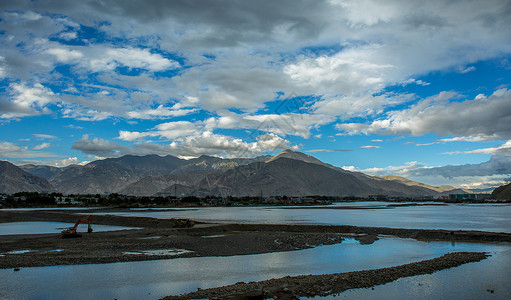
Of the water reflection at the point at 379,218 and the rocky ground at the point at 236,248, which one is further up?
the rocky ground at the point at 236,248

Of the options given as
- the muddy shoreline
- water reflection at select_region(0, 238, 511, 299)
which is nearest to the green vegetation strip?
water reflection at select_region(0, 238, 511, 299)

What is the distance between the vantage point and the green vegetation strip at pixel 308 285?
16938 millimetres

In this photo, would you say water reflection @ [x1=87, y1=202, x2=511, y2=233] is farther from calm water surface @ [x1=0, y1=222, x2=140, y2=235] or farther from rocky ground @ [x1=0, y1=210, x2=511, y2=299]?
calm water surface @ [x1=0, y1=222, x2=140, y2=235]

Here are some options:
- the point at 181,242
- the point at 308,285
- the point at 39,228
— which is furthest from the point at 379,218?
the point at 308,285

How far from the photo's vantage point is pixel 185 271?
77.8 feet

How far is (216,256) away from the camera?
30.0 metres

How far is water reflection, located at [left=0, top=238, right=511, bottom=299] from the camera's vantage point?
18594 millimetres

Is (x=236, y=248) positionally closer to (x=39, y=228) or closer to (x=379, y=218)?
(x=39, y=228)

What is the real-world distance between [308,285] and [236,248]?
15644 millimetres

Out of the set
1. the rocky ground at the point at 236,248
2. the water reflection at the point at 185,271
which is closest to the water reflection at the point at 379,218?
the rocky ground at the point at 236,248

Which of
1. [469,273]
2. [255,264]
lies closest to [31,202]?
[255,264]

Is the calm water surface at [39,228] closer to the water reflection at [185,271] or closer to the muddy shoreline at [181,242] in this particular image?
the muddy shoreline at [181,242]

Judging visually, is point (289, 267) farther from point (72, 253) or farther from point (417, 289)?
point (72, 253)

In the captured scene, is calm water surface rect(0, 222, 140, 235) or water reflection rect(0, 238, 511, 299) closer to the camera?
water reflection rect(0, 238, 511, 299)
